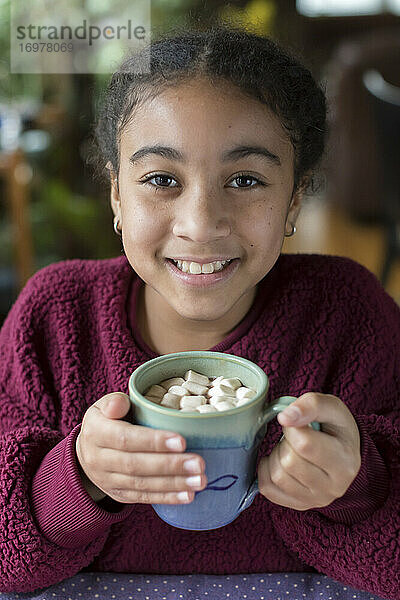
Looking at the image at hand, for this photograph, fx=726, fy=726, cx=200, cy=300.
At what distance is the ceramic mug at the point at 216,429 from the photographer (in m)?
0.56

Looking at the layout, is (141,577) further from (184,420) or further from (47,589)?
(184,420)

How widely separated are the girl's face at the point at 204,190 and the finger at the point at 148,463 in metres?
0.23

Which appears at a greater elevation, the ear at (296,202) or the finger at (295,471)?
the ear at (296,202)

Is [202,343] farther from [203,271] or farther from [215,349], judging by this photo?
[203,271]

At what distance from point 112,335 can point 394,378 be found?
0.36 metres

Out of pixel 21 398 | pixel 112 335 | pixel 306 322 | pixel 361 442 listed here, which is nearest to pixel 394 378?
pixel 306 322

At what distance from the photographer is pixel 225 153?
0.75 metres

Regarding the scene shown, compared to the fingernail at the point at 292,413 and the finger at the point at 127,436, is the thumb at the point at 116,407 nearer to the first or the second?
the finger at the point at 127,436

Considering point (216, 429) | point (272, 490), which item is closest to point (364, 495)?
point (272, 490)

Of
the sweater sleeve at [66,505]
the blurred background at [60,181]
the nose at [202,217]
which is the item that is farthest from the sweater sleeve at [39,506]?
the blurred background at [60,181]

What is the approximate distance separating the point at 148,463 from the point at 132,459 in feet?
0.06

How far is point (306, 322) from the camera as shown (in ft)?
3.08

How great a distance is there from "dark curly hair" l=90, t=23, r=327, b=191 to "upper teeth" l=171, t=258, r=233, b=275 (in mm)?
165

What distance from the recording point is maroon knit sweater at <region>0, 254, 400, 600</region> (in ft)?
2.49
